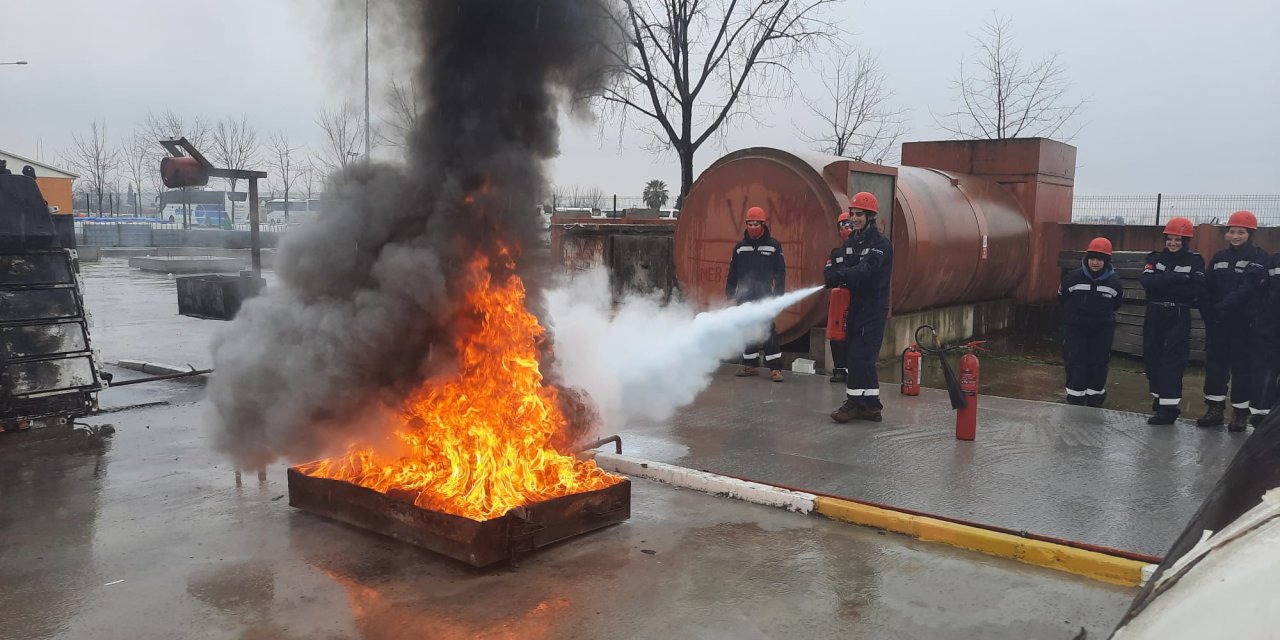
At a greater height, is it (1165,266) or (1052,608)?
(1165,266)

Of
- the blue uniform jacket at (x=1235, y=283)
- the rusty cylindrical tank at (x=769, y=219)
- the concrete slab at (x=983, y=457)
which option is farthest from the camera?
the rusty cylindrical tank at (x=769, y=219)

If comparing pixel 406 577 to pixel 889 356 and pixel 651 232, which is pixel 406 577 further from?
pixel 651 232

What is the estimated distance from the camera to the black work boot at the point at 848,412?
732 cm

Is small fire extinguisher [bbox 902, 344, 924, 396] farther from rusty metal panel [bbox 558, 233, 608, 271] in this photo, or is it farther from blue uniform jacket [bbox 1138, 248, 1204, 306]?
rusty metal panel [bbox 558, 233, 608, 271]

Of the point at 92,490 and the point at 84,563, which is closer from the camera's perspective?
the point at 84,563

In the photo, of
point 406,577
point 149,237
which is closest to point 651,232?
point 406,577

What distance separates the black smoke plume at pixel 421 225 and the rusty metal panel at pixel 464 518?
361 millimetres

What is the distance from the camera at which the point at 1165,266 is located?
287 inches

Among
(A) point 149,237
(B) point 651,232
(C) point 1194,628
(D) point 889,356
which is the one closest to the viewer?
(C) point 1194,628

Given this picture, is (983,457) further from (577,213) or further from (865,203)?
(577,213)

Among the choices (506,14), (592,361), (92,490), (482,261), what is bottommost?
(92,490)

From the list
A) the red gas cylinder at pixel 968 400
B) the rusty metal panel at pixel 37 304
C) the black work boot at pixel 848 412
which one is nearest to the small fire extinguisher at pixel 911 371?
the black work boot at pixel 848 412

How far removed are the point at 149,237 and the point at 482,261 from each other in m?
43.6

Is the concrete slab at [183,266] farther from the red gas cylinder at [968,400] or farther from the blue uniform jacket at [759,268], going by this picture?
the red gas cylinder at [968,400]
